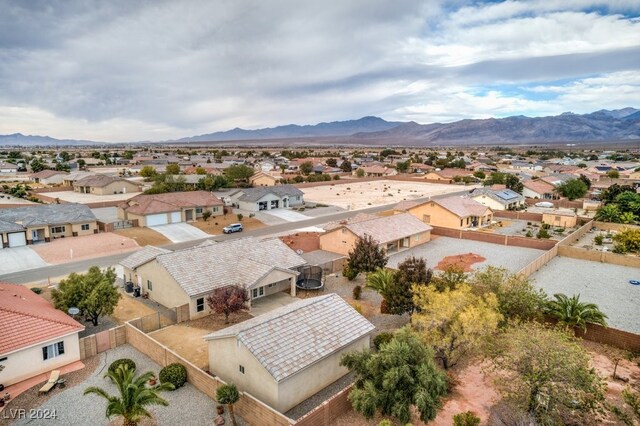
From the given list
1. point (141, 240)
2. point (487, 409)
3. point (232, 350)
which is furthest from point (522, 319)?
point (141, 240)

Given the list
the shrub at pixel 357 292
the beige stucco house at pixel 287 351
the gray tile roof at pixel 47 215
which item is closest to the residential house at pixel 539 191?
the shrub at pixel 357 292

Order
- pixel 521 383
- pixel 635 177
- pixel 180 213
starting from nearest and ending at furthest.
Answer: pixel 521 383
pixel 180 213
pixel 635 177

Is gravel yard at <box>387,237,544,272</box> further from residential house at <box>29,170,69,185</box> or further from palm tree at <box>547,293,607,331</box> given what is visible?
residential house at <box>29,170,69,185</box>

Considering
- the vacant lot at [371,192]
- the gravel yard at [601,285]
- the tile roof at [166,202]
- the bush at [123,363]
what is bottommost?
the gravel yard at [601,285]

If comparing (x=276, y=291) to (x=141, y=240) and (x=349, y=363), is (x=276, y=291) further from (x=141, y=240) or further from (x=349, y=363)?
(x=141, y=240)

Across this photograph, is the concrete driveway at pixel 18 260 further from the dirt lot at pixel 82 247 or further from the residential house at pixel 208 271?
the residential house at pixel 208 271

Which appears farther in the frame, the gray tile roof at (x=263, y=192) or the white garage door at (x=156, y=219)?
the gray tile roof at (x=263, y=192)

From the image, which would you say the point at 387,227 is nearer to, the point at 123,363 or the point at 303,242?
the point at 303,242
